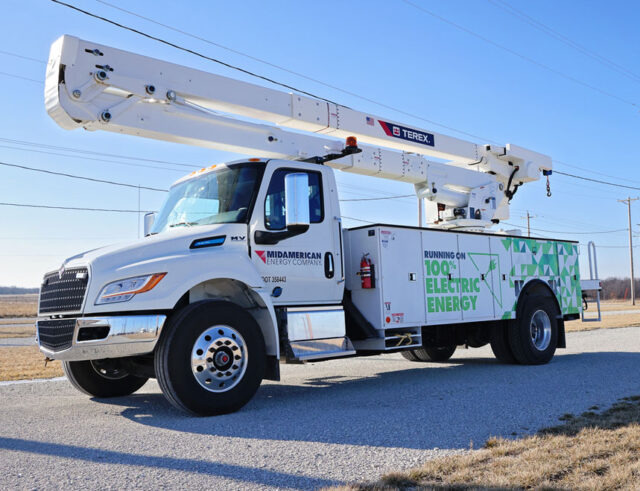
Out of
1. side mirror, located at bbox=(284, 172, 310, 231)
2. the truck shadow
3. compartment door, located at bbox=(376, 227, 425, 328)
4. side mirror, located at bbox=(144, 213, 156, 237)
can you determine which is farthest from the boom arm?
the truck shadow

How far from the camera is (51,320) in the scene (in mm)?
6332

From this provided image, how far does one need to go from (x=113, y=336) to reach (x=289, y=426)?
6.30 ft

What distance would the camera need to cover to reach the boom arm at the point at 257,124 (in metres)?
6.94

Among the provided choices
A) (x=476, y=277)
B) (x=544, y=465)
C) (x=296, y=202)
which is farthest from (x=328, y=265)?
(x=544, y=465)

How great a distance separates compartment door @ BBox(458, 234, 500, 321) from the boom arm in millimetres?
1742

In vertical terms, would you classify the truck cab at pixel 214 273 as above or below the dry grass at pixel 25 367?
above

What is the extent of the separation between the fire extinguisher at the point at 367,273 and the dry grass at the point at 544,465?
3389 millimetres

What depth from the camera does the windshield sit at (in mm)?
7125

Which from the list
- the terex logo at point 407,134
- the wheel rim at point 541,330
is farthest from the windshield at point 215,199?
the wheel rim at point 541,330

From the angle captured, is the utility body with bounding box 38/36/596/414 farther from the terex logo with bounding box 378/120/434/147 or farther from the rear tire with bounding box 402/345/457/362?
the rear tire with bounding box 402/345/457/362

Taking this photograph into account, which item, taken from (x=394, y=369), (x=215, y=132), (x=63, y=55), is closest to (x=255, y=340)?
(x=215, y=132)

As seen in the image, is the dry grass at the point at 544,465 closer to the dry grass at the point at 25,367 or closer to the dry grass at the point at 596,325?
the dry grass at the point at 25,367

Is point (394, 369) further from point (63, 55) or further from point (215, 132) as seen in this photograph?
point (63, 55)

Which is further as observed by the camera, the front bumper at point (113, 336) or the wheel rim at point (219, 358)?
the wheel rim at point (219, 358)
